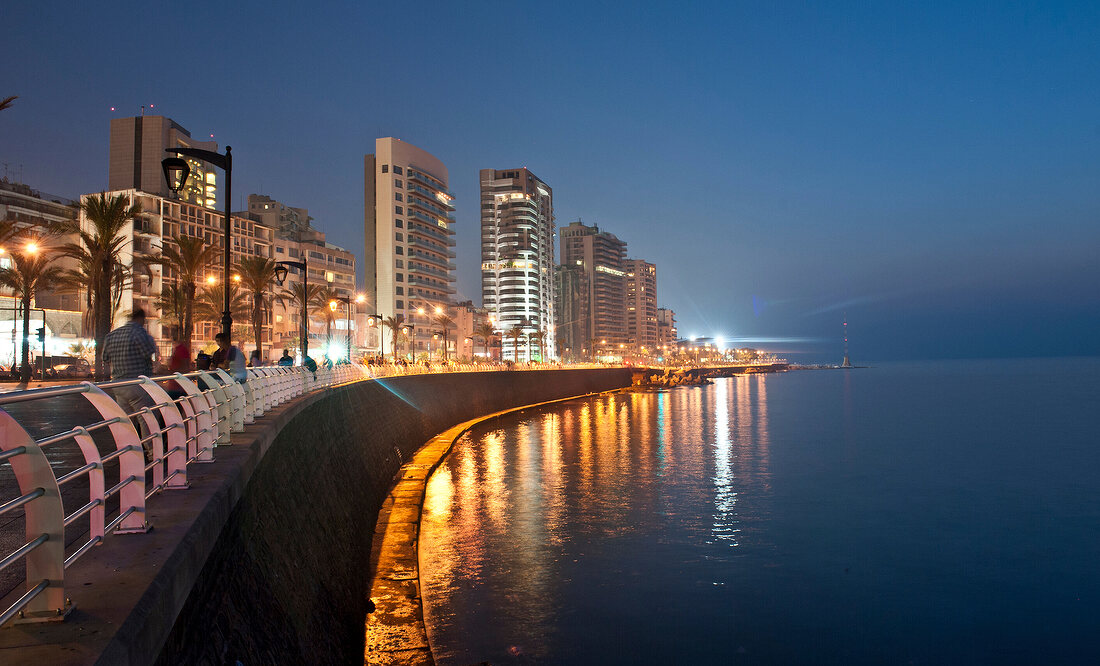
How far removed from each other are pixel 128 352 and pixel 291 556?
3.59 meters

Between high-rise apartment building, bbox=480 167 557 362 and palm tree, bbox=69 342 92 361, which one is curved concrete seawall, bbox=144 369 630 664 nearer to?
palm tree, bbox=69 342 92 361

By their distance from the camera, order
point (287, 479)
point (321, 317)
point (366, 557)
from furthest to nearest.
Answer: point (321, 317), point (366, 557), point (287, 479)

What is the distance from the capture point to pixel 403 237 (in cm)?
12469

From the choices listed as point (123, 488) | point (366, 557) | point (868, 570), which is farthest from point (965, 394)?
point (123, 488)

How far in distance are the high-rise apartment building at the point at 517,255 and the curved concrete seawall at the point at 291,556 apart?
460 feet

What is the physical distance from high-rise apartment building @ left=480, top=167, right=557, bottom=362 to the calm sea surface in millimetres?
123682

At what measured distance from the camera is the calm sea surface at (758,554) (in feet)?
52.2

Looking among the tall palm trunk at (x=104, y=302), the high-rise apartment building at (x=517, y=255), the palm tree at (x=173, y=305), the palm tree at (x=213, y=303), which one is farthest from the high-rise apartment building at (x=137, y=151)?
the high-rise apartment building at (x=517, y=255)

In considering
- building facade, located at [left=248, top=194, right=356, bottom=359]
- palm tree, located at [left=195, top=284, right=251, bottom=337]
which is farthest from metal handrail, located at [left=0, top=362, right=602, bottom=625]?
building facade, located at [left=248, top=194, right=356, bottom=359]

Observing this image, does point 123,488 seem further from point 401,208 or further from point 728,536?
point 401,208

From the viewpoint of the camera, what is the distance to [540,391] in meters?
79.8

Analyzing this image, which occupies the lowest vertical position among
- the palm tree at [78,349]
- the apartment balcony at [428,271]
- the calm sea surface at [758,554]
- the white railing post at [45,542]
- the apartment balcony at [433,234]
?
the calm sea surface at [758,554]

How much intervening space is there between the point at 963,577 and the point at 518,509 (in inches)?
582

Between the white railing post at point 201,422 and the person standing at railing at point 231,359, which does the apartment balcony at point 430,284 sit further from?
the white railing post at point 201,422
